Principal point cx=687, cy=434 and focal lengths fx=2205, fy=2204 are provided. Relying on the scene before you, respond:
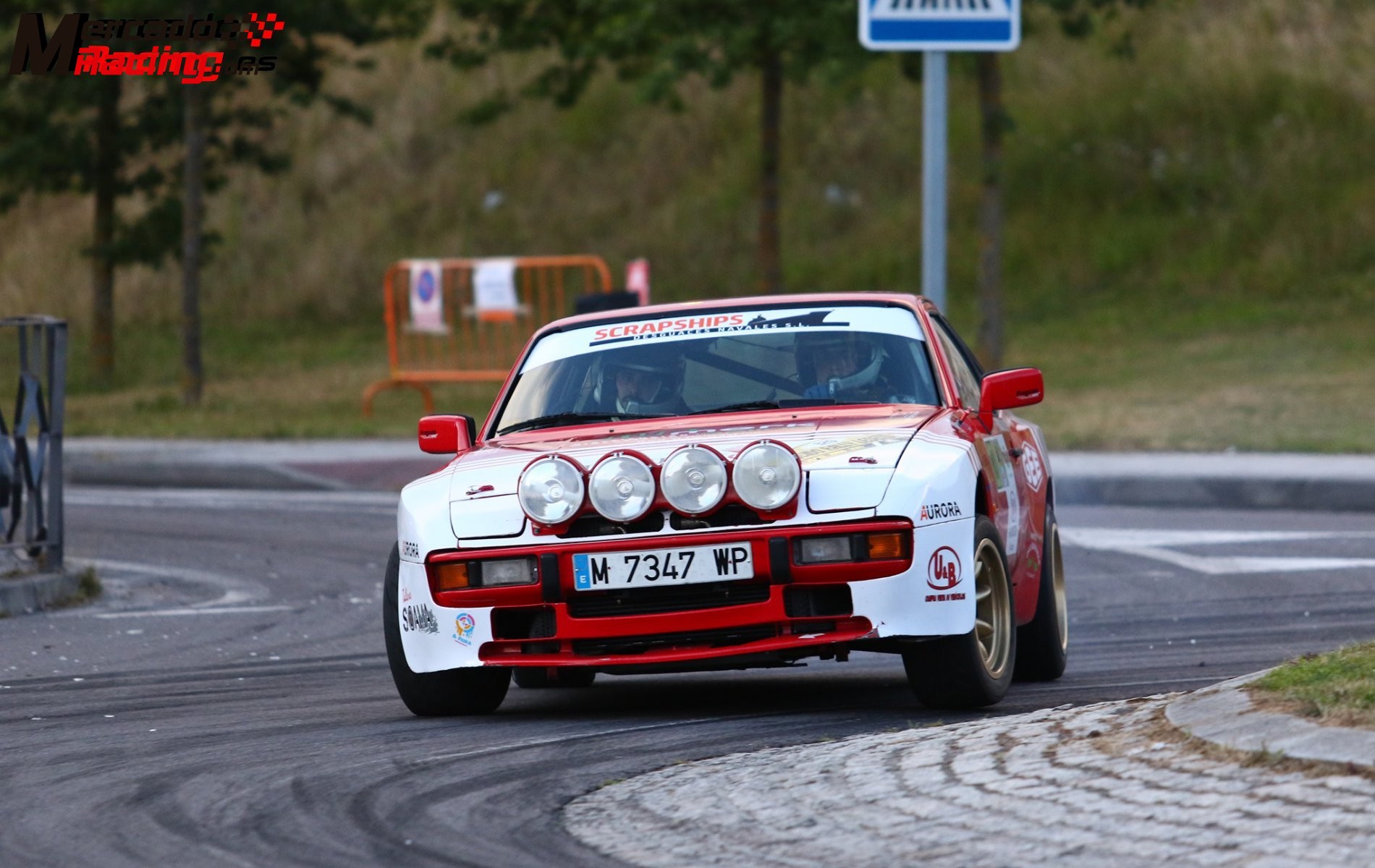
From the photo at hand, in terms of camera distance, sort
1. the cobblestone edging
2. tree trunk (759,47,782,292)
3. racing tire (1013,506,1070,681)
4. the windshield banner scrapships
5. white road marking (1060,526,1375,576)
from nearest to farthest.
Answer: the cobblestone edging
racing tire (1013,506,1070,681)
the windshield banner scrapships
white road marking (1060,526,1375,576)
tree trunk (759,47,782,292)

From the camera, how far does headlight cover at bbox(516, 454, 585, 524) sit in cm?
646

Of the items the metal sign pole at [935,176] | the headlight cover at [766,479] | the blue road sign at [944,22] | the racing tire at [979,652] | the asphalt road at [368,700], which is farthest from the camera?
the metal sign pole at [935,176]

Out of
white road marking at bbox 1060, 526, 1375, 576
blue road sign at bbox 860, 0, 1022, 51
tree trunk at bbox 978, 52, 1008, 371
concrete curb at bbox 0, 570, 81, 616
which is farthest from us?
tree trunk at bbox 978, 52, 1008, 371

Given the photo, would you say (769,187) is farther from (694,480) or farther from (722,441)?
(694,480)

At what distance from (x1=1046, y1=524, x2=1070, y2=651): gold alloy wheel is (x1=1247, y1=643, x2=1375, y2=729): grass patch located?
Answer: 5.74 feet

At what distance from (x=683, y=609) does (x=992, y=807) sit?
1782 mm

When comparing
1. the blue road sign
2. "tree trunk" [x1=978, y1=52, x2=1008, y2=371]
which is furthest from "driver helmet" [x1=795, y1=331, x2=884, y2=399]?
"tree trunk" [x1=978, y1=52, x2=1008, y2=371]

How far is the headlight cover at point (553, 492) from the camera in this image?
646 cm

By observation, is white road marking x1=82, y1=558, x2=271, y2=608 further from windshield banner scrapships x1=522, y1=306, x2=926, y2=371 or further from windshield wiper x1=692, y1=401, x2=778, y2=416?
windshield wiper x1=692, y1=401, x2=778, y2=416

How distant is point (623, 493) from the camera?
642cm

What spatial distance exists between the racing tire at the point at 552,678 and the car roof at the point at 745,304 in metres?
1.26

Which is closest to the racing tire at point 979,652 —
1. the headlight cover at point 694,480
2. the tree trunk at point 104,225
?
the headlight cover at point 694,480

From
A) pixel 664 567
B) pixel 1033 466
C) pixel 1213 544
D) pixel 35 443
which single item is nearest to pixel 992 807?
pixel 664 567

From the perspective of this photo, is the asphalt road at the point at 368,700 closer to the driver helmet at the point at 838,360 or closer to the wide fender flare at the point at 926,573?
the wide fender flare at the point at 926,573
